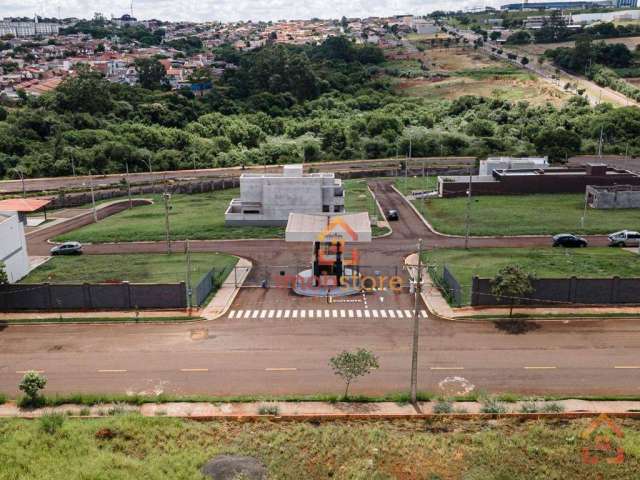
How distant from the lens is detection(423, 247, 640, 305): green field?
51844mm

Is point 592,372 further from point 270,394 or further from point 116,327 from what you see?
point 116,327

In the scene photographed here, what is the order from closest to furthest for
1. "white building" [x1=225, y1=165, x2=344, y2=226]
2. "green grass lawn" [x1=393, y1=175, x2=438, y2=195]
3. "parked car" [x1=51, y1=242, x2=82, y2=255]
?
"parked car" [x1=51, y1=242, x2=82, y2=255] → "white building" [x1=225, y1=165, x2=344, y2=226] → "green grass lawn" [x1=393, y1=175, x2=438, y2=195]

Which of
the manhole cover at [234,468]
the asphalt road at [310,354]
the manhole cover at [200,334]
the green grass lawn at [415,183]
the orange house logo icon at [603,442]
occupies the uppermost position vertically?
the manhole cover at [234,468]

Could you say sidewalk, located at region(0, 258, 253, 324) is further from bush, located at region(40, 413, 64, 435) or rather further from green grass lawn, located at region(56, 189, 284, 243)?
green grass lawn, located at region(56, 189, 284, 243)

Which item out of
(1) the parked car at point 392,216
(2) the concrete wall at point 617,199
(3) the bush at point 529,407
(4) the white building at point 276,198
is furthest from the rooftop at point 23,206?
(2) the concrete wall at point 617,199

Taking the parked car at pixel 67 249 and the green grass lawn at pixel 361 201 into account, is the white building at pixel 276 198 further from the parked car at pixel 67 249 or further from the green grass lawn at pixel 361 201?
the parked car at pixel 67 249

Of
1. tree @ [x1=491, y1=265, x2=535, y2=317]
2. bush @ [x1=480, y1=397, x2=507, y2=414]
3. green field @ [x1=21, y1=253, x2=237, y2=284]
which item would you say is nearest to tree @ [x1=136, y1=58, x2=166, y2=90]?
green field @ [x1=21, y1=253, x2=237, y2=284]

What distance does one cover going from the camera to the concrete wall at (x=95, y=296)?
45469 mm

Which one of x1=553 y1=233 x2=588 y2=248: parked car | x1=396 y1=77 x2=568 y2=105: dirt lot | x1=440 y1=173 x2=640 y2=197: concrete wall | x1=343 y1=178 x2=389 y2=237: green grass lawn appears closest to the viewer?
x1=553 y1=233 x2=588 y2=248: parked car

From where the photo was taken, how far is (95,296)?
45.7 meters

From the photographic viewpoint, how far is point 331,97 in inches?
7092

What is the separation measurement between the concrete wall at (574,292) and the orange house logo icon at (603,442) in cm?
1560

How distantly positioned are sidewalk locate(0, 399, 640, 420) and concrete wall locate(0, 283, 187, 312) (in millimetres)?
14065

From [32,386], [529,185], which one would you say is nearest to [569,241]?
[529,185]
